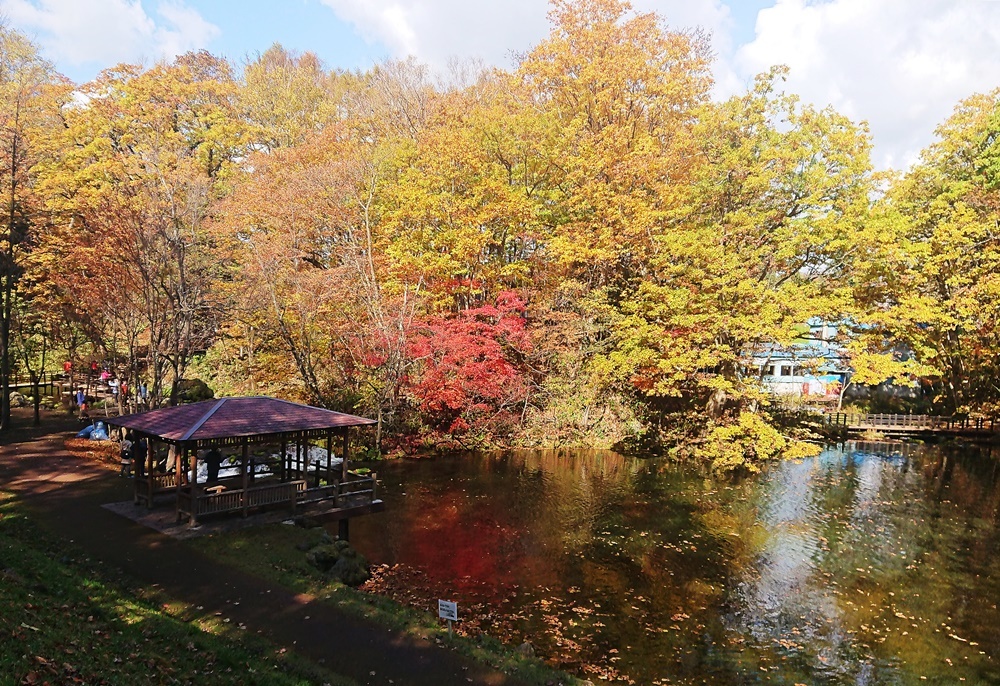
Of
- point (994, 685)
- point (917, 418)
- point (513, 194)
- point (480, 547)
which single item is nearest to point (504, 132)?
point (513, 194)

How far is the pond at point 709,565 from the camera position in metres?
12.4

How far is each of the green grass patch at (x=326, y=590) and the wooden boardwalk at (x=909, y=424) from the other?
34661mm

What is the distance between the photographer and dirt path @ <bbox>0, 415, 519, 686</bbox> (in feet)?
32.1

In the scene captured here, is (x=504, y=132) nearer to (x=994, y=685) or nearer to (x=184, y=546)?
(x=184, y=546)

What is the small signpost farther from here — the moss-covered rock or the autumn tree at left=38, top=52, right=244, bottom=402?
the autumn tree at left=38, top=52, right=244, bottom=402

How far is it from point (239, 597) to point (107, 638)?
9.70 feet

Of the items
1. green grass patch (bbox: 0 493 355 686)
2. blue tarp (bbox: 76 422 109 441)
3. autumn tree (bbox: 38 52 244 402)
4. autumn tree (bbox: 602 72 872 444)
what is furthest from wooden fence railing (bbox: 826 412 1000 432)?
blue tarp (bbox: 76 422 109 441)

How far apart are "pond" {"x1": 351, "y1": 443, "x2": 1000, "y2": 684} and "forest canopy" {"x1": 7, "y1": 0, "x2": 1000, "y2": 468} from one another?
413 cm

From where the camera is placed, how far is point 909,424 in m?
38.5

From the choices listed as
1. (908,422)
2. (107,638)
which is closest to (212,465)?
(107,638)

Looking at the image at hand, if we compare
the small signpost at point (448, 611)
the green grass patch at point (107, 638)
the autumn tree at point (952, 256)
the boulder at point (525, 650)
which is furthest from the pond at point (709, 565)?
the autumn tree at point (952, 256)

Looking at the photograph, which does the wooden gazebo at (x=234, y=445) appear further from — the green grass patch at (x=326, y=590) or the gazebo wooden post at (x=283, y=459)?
the green grass patch at (x=326, y=590)

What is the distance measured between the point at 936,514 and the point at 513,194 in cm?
2199

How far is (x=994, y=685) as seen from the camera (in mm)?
11500
